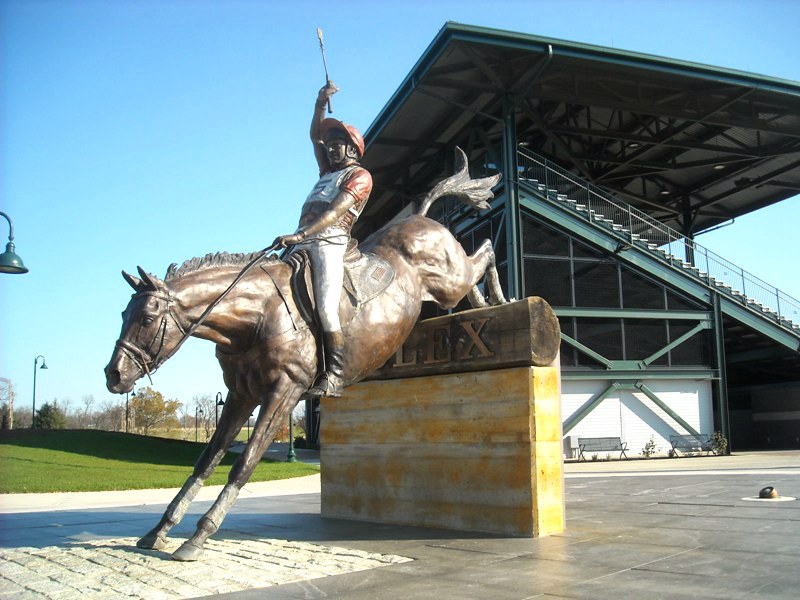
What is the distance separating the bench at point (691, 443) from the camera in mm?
26734

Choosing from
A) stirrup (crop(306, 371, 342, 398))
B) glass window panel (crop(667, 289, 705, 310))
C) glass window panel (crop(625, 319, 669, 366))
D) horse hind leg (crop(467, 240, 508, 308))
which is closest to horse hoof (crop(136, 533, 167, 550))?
stirrup (crop(306, 371, 342, 398))

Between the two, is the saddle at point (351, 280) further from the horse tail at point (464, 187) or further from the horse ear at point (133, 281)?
the horse tail at point (464, 187)

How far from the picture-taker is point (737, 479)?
12797mm

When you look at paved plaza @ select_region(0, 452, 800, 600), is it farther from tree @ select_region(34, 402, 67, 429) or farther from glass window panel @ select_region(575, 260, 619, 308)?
tree @ select_region(34, 402, 67, 429)

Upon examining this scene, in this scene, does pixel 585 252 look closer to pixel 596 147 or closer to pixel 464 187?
pixel 596 147

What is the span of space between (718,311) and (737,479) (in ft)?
54.2

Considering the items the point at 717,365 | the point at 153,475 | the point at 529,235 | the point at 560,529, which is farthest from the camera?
the point at 717,365

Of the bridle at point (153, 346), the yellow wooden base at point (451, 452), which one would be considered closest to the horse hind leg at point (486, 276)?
the yellow wooden base at point (451, 452)

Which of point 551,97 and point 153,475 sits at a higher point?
point 551,97

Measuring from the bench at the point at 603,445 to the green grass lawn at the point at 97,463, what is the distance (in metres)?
9.67

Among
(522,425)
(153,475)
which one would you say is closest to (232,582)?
(522,425)

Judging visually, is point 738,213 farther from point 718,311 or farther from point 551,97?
point 551,97

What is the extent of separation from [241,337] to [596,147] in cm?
2942

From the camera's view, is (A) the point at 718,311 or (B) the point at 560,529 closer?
(B) the point at 560,529
